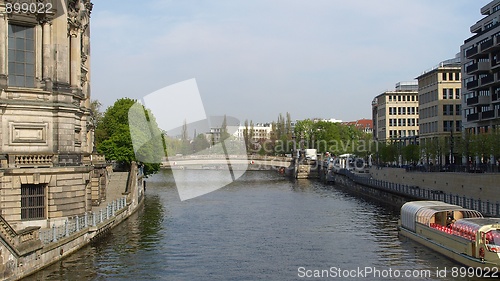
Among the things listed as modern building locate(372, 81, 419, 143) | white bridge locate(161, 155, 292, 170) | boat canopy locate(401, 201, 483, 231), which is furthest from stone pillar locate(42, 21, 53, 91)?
modern building locate(372, 81, 419, 143)

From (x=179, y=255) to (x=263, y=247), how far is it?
233 inches

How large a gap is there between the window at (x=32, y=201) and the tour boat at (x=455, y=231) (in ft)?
75.0

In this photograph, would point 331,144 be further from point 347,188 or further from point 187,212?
point 187,212

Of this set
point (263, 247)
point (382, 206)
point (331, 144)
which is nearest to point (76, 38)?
point (263, 247)

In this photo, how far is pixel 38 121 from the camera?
34.7 m

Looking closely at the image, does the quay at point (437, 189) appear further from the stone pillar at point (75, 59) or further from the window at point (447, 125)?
the stone pillar at point (75, 59)

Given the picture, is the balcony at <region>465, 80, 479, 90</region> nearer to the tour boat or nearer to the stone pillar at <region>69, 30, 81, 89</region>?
the tour boat

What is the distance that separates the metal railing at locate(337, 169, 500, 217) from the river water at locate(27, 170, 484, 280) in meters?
3.00

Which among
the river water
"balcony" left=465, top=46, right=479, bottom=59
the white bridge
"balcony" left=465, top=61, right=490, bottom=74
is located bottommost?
the river water

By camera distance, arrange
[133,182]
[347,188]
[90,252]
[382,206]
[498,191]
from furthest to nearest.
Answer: [347,188] → [382,206] → [133,182] → [498,191] → [90,252]

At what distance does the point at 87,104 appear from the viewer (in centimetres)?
4906

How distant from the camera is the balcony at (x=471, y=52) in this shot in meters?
83.1

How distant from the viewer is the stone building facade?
33.3m

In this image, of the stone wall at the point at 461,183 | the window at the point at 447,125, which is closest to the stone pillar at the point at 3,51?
the stone wall at the point at 461,183
